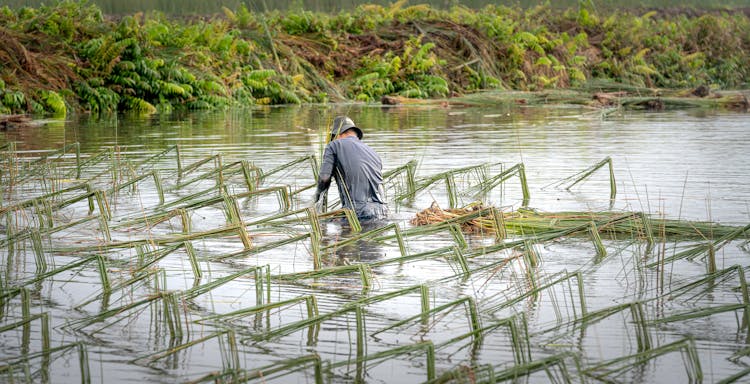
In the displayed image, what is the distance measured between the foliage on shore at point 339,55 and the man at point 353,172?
1169cm

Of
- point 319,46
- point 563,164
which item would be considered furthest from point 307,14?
point 563,164

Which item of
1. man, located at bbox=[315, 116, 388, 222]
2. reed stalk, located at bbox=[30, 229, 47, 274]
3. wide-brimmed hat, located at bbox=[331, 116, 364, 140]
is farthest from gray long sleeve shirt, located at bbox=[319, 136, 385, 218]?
reed stalk, located at bbox=[30, 229, 47, 274]

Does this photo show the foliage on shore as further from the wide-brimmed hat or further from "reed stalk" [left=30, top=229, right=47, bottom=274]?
"reed stalk" [left=30, top=229, right=47, bottom=274]

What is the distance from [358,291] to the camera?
6.44 metres

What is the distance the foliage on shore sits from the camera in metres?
24.1

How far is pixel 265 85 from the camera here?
2783 cm

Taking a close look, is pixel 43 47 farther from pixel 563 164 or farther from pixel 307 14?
pixel 563 164

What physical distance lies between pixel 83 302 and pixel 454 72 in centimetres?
2644

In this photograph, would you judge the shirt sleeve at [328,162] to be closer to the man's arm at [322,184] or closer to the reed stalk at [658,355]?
the man's arm at [322,184]

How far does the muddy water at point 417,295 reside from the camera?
4879mm

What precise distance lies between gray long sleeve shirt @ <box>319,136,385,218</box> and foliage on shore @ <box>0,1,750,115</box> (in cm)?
1173

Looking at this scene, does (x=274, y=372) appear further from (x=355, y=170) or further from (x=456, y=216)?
(x=355, y=170)

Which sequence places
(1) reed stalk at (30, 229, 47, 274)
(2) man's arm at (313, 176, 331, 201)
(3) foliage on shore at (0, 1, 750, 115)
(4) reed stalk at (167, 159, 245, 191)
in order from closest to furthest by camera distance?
1. (1) reed stalk at (30, 229, 47, 274)
2. (2) man's arm at (313, 176, 331, 201)
3. (4) reed stalk at (167, 159, 245, 191)
4. (3) foliage on shore at (0, 1, 750, 115)

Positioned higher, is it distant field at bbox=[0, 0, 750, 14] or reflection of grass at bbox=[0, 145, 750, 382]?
distant field at bbox=[0, 0, 750, 14]
